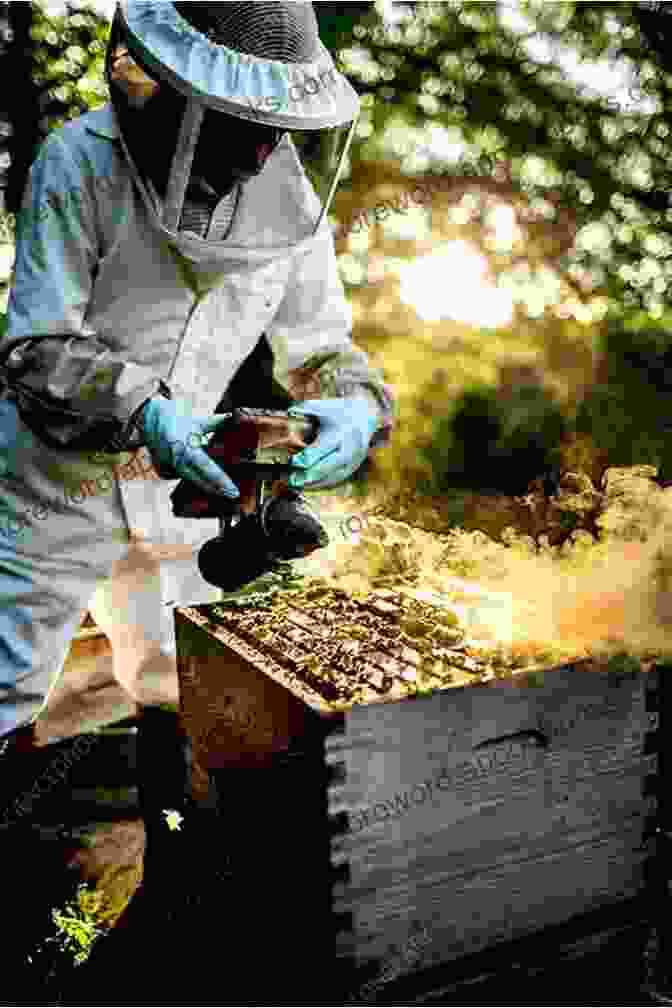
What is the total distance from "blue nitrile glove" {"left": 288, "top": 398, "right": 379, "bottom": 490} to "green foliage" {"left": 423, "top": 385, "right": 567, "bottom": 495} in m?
5.40

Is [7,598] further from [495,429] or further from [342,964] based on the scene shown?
[495,429]

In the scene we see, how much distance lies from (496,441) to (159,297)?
6006mm

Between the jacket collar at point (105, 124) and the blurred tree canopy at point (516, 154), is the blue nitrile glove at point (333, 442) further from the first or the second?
the blurred tree canopy at point (516, 154)

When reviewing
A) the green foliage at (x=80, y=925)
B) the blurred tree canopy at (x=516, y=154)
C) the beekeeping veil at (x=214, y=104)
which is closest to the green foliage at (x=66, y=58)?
the blurred tree canopy at (x=516, y=154)

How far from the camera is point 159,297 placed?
2.24m

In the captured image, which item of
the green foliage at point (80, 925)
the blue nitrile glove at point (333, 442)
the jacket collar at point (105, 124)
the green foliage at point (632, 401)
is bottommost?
the green foliage at point (632, 401)

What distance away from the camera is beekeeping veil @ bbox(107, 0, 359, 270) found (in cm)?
186

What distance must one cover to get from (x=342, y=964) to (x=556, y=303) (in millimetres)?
6338

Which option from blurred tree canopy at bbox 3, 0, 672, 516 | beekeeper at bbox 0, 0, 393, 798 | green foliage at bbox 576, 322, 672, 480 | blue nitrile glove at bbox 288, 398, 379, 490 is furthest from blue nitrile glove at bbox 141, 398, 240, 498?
green foliage at bbox 576, 322, 672, 480

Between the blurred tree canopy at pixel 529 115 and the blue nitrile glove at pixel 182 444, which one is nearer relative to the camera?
the blue nitrile glove at pixel 182 444

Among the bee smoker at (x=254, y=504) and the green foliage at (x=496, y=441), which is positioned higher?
the bee smoker at (x=254, y=504)

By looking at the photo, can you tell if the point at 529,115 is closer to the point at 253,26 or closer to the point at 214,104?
the point at 253,26

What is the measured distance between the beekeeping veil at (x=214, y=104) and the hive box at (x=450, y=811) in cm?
106

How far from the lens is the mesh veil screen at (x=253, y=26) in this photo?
1917 millimetres
